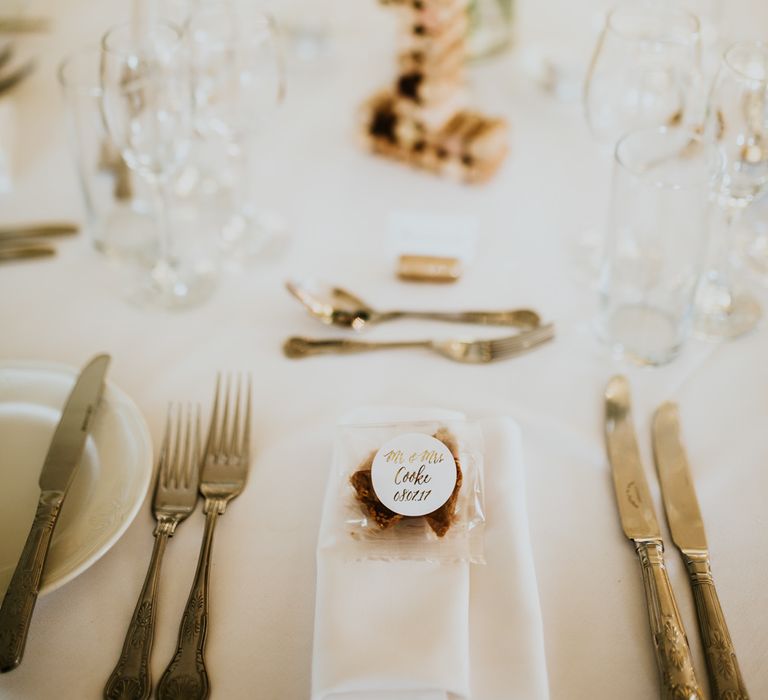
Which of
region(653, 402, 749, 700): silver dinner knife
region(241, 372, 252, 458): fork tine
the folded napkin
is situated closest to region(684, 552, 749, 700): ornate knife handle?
region(653, 402, 749, 700): silver dinner knife

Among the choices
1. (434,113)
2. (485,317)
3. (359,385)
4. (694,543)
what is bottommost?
(694,543)

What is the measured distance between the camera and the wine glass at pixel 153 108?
1021mm

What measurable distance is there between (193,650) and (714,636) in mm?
Answer: 507

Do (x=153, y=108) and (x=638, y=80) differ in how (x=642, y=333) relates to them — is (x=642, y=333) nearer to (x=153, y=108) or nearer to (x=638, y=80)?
(x=638, y=80)

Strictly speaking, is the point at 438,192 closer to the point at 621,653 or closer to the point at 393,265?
the point at 393,265

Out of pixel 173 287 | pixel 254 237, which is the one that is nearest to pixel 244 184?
pixel 254 237

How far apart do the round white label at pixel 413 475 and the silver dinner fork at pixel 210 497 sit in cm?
20

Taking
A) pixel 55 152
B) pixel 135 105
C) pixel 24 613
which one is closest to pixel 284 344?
pixel 135 105

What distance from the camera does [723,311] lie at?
1.14 metres

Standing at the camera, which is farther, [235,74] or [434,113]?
[434,113]

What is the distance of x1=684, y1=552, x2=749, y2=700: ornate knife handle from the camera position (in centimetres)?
71

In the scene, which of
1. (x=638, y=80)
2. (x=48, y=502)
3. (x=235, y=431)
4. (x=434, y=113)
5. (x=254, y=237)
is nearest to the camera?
(x=48, y=502)

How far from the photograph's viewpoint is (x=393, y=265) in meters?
1.24

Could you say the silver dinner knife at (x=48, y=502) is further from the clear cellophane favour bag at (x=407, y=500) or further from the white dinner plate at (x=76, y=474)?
the clear cellophane favour bag at (x=407, y=500)
